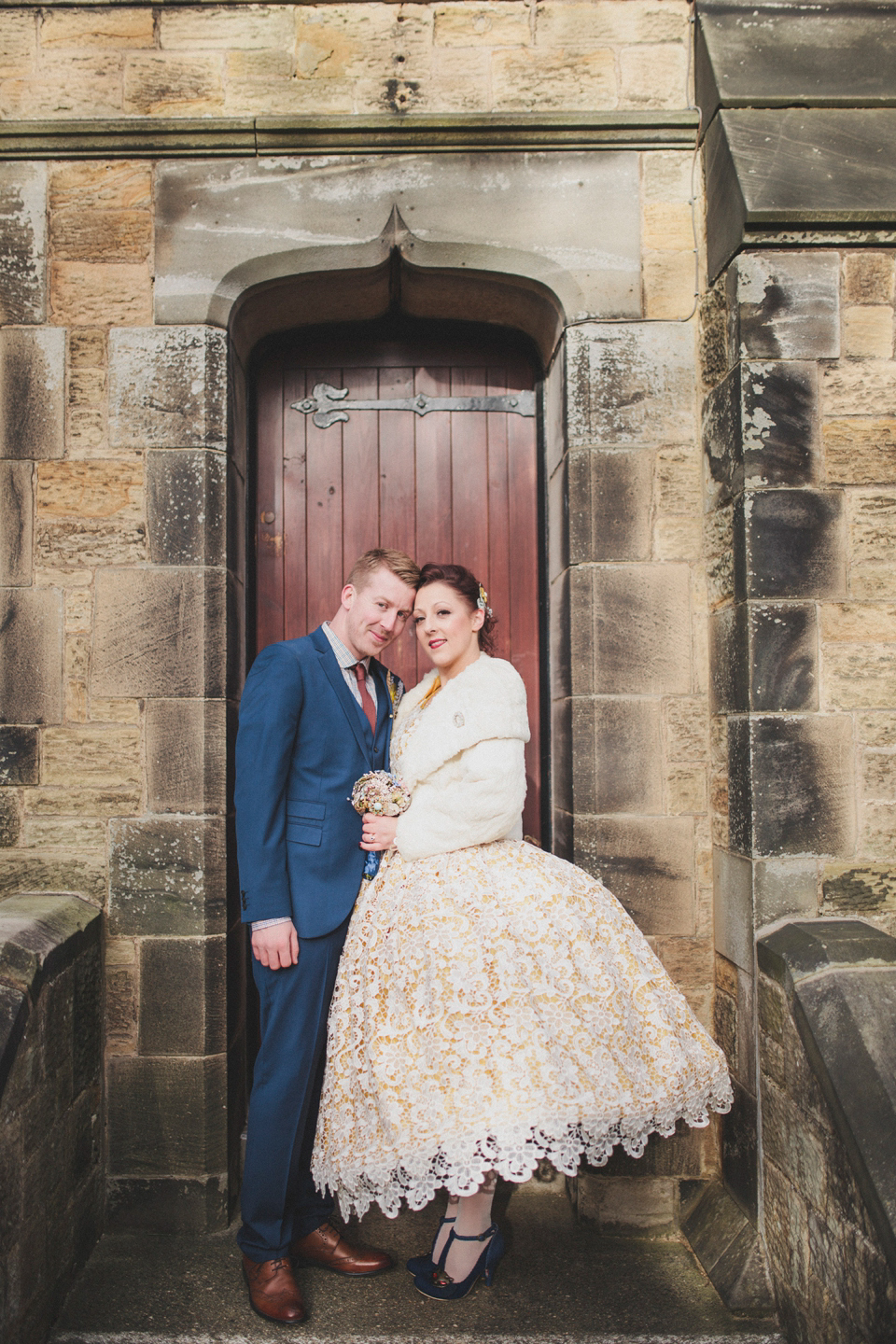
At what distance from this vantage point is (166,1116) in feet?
8.54

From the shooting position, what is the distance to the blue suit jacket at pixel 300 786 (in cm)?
232

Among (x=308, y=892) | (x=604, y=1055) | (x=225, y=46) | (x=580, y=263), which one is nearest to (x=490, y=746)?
(x=308, y=892)

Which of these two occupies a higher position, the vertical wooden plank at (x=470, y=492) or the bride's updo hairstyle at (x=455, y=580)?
the vertical wooden plank at (x=470, y=492)

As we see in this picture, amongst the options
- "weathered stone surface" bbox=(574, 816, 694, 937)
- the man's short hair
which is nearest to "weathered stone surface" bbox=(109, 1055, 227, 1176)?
"weathered stone surface" bbox=(574, 816, 694, 937)

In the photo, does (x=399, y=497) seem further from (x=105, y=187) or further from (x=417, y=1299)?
(x=417, y=1299)

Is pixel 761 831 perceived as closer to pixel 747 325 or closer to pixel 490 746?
pixel 490 746

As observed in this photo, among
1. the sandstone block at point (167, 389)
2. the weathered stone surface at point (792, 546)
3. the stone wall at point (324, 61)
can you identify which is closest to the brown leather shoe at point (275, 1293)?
the weathered stone surface at point (792, 546)

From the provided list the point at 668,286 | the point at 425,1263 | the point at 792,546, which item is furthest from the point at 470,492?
the point at 425,1263

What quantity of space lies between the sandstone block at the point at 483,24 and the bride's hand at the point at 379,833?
2590 millimetres

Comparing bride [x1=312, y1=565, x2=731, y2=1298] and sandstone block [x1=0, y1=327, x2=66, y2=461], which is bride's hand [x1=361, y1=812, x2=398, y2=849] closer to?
bride [x1=312, y1=565, x2=731, y2=1298]

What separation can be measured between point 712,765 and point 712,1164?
1.29 m

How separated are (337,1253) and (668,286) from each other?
325 cm

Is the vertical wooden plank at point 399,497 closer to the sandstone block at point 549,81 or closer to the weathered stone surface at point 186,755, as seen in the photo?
the weathered stone surface at point 186,755

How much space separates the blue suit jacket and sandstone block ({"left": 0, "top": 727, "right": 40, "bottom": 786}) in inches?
32.2
